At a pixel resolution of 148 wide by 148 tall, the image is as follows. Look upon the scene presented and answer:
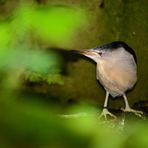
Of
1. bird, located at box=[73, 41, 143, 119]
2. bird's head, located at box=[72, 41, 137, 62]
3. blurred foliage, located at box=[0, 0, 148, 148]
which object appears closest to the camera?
blurred foliage, located at box=[0, 0, 148, 148]

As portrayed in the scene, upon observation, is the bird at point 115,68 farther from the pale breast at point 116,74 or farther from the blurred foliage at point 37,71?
the blurred foliage at point 37,71

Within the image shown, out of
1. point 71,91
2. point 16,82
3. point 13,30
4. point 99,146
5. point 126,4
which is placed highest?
point 126,4

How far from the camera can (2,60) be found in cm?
80

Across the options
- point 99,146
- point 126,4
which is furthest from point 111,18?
point 99,146

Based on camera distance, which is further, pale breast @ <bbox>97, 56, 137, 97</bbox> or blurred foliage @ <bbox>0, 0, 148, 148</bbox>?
pale breast @ <bbox>97, 56, 137, 97</bbox>

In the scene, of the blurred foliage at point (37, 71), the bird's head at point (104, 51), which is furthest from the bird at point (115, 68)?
the blurred foliage at point (37, 71)

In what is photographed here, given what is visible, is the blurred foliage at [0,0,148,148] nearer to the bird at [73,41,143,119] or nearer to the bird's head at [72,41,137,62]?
the bird's head at [72,41,137,62]

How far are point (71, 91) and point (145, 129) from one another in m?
3.55

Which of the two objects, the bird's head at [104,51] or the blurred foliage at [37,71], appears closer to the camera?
the blurred foliage at [37,71]

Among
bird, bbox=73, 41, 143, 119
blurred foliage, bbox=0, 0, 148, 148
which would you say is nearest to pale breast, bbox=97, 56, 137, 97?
bird, bbox=73, 41, 143, 119

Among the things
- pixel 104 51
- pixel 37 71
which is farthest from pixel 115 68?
pixel 37 71

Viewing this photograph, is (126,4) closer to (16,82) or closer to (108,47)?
(108,47)

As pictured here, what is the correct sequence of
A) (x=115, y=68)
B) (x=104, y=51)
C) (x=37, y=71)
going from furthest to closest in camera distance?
1. (x=115, y=68)
2. (x=104, y=51)
3. (x=37, y=71)

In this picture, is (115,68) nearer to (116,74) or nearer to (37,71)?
(116,74)
